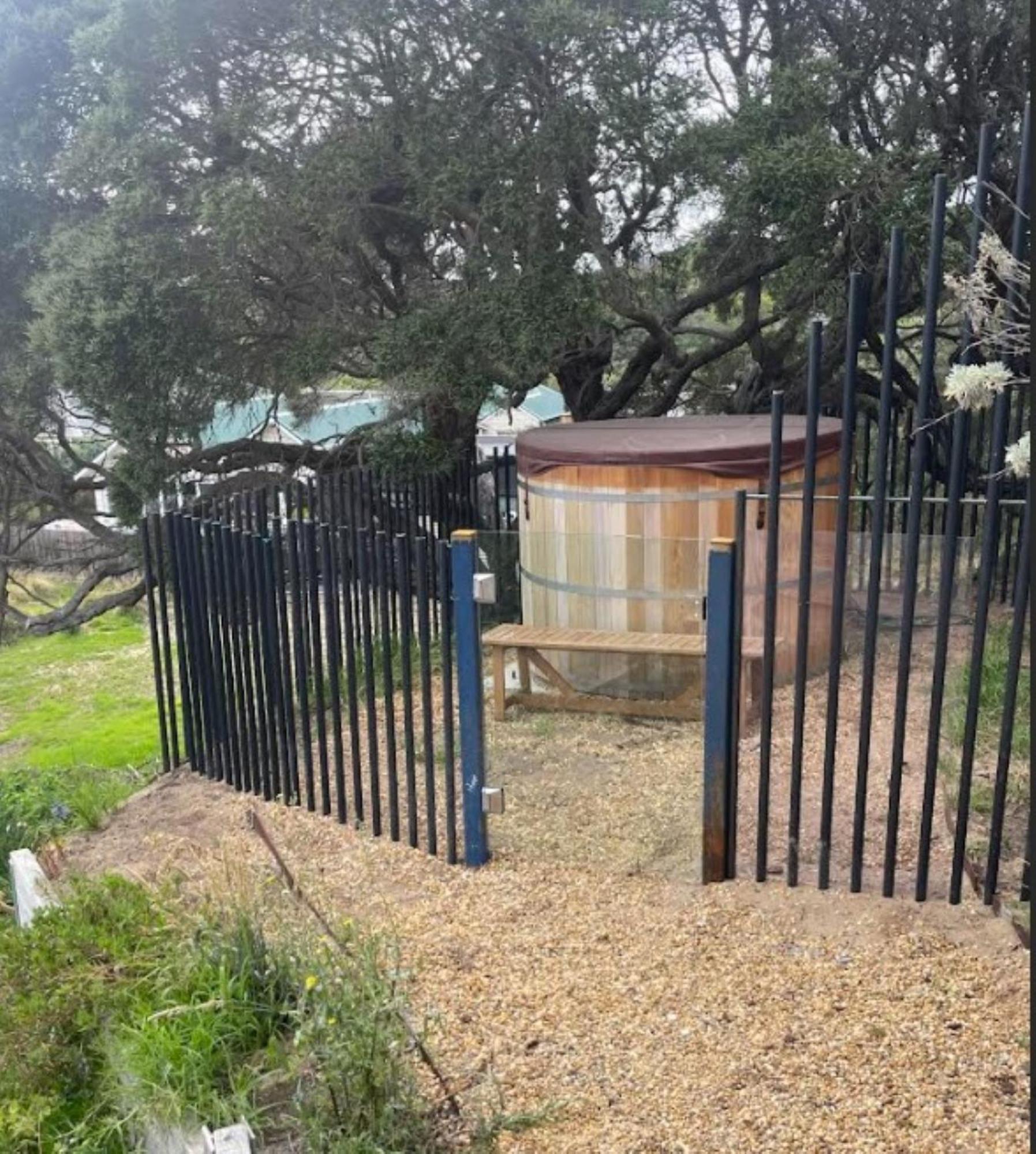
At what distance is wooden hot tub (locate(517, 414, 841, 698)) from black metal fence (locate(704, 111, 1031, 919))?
2.12ft

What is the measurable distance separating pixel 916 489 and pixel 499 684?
10.8 feet

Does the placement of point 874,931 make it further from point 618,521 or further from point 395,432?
point 395,432

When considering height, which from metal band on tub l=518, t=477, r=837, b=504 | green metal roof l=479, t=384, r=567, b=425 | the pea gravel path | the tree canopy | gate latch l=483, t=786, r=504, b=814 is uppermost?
the tree canopy

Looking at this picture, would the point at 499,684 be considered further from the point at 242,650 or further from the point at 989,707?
the point at 989,707

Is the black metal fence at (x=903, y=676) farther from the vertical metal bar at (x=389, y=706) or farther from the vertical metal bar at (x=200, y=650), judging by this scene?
the vertical metal bar at (x=200, y=650)

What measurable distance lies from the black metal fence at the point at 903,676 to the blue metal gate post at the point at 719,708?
0.04 ft

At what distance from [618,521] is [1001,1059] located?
396 cm

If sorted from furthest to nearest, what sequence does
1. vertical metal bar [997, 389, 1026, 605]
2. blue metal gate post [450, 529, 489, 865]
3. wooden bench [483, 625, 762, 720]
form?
1. vertical metal bar [997, 389, 1026, 605]
2. wooden bench [483, 625, 762, 720]
3. blue metal gate post [450, 529, 489, 865]

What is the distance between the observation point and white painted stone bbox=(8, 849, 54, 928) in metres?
3.86

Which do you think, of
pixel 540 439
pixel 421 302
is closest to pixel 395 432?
pixel 421 302

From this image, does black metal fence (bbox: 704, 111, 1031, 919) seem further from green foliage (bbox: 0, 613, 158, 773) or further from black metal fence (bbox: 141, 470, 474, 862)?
green foliage (bbox: 0, 613, 158, 773)

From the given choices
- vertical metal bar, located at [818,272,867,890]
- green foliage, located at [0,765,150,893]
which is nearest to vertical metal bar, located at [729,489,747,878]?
vertical metal bar, located at [818,272,867,890]

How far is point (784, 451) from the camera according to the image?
21.0 feet

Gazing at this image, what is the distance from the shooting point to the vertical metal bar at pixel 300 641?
4.92 m
